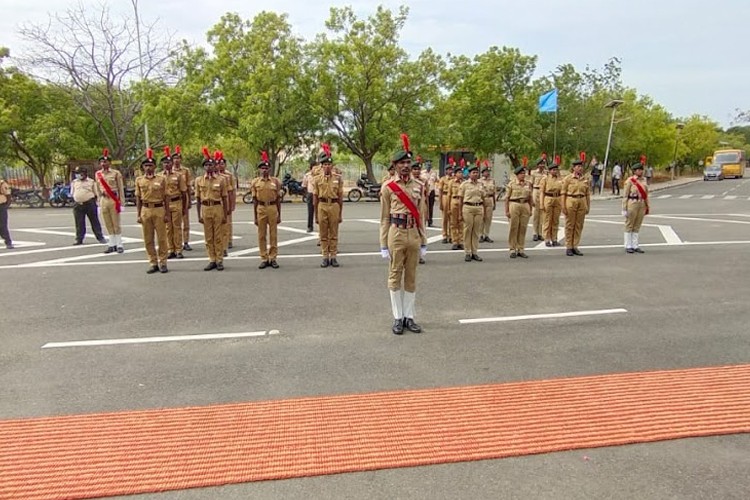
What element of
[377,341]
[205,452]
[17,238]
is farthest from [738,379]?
[17,238]

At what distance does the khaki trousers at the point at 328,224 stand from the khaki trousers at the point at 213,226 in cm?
176

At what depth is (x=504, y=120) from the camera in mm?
31844

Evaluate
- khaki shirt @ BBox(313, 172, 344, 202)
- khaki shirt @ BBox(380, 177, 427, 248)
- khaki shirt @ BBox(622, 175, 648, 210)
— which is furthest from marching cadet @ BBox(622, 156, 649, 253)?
khaki shirt @ BBox(380, 177, 427, 248)

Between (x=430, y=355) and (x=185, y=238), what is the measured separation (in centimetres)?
806

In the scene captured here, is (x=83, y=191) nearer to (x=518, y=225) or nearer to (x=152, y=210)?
(x=152, y=210)

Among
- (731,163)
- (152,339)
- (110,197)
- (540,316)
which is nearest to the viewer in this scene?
(152,339)

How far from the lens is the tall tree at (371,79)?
2672 centimetres

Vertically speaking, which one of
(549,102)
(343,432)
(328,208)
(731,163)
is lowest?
(343,432)

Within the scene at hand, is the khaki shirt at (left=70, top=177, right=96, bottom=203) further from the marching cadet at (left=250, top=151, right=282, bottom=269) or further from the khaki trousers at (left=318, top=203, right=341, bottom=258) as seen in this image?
the khaki trousers at (left=318, top=203, right=341, bottom=258)

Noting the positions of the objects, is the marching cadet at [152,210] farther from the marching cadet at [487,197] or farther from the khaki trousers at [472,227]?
the marching cadet at [487,197]

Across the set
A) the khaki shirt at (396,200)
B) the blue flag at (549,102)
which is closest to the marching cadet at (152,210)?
the khaki shirt at (396,200)

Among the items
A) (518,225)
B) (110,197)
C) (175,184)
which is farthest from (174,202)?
(518,225)

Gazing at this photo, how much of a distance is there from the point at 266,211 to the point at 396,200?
169 inches

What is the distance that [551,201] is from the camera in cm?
1177
